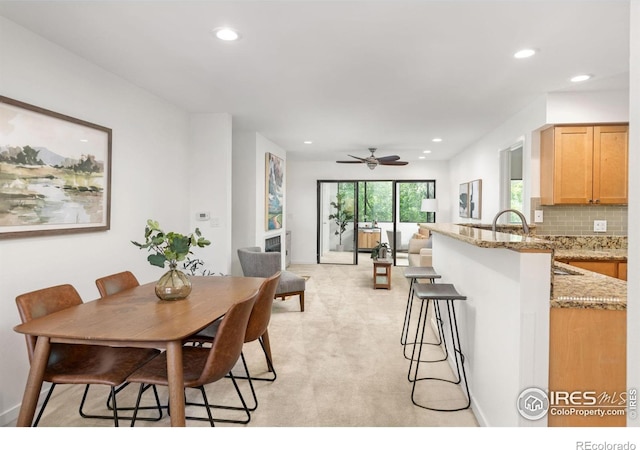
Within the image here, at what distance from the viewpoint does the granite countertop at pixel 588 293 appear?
1.81 m

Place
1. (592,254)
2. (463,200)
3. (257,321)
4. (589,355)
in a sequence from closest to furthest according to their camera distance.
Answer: (589,355)
(257,321)
(592,254)
(463,200)

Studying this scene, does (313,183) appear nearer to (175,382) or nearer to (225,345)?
(225,345)

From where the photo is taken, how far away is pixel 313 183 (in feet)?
30.9

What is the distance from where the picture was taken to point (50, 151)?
108 inches

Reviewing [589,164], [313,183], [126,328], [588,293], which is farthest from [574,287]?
[313,183]

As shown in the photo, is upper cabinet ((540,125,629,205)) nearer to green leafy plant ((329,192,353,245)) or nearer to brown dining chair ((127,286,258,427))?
brown dining chair ((127,286,258,427))

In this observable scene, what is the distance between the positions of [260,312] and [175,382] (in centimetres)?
83

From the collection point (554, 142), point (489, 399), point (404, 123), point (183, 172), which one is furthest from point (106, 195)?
point (554, 142)

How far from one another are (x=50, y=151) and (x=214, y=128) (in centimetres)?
227

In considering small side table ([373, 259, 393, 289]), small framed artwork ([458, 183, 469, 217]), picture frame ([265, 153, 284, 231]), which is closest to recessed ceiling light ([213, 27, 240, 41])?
picture frame ([265, 153, 284, 231])

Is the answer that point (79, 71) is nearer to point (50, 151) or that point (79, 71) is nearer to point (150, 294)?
point (50, 151)

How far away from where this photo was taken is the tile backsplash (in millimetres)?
4156

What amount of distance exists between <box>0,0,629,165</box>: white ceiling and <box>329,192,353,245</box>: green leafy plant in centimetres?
457

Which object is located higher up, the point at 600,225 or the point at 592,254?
the point at 600,225
